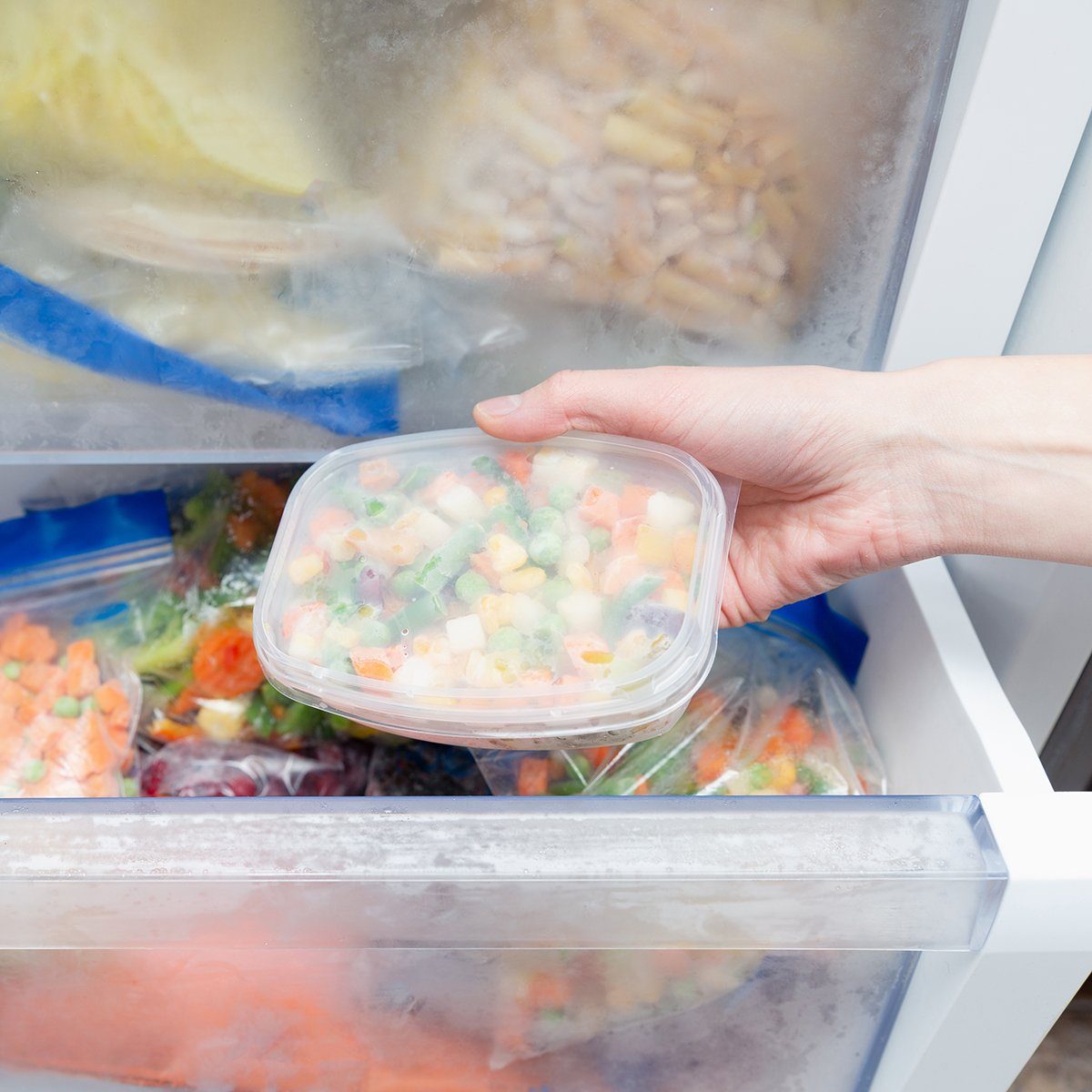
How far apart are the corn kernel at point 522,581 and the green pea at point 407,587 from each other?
0.06 m

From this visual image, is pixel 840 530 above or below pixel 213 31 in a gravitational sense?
below

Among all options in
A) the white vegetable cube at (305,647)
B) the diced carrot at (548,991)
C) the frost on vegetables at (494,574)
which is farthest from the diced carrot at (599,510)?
the diced carrot at (548,991)

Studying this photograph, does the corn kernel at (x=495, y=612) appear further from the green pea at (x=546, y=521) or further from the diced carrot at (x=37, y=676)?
the diced carrot at (x=37, y=676)

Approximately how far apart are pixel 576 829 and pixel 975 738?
31 centimetres

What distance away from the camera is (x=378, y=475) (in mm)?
741

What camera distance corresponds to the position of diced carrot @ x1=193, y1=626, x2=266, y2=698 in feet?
3.02

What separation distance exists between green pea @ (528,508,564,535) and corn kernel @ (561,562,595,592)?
0.03 metres

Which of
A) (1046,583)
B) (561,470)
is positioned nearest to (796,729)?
(1046,583)

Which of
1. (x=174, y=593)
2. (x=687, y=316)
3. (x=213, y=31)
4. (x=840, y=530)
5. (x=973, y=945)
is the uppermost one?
(x=213, y=31)

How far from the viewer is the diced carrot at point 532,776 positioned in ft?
2.80

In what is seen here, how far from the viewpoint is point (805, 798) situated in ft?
1.92

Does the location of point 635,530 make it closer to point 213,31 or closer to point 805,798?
point 805,798

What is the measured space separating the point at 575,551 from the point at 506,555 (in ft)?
0.16

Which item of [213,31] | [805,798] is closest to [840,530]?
[805,798]
